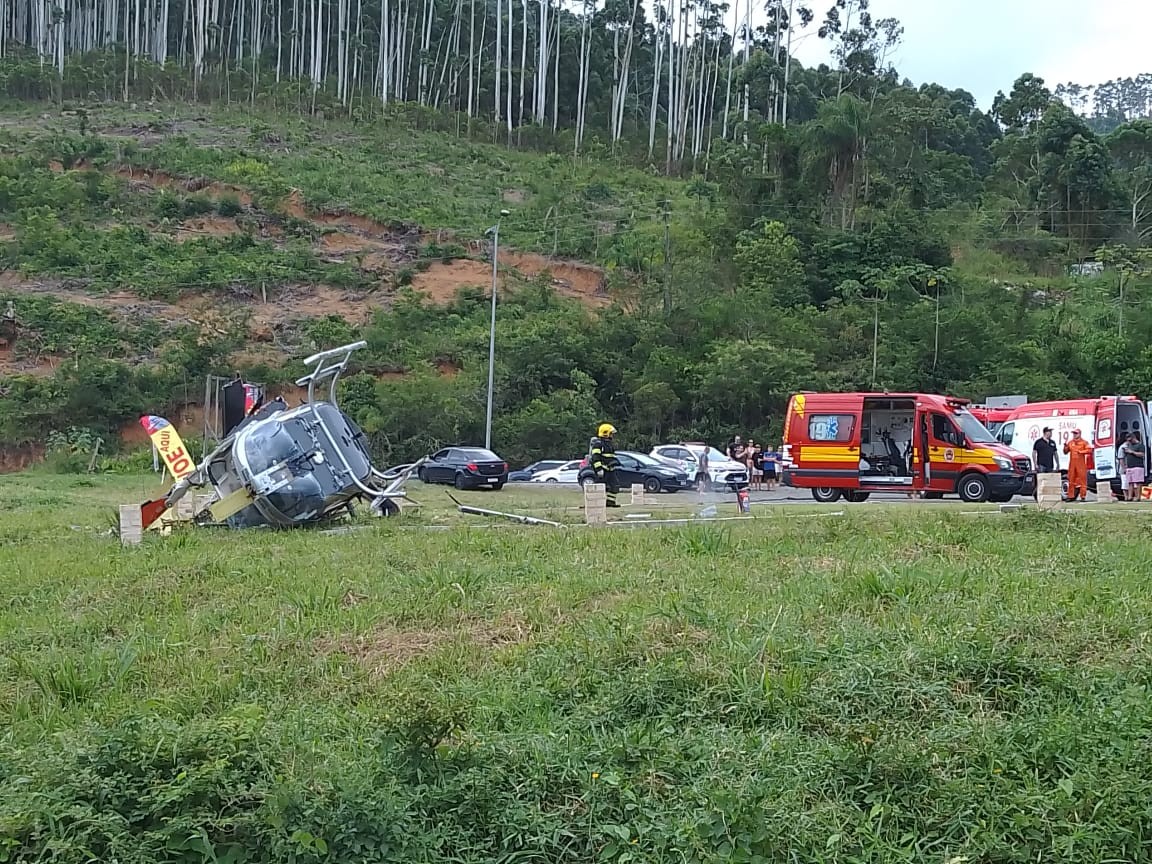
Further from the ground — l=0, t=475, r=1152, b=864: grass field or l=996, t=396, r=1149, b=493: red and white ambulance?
l=996, t=396, r=1149, b=493: red and white ambulance

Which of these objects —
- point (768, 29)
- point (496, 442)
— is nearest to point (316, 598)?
point (496, 442)

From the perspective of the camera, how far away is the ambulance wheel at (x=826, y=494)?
22.1 metres

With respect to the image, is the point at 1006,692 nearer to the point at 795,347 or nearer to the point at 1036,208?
the point at 795,347

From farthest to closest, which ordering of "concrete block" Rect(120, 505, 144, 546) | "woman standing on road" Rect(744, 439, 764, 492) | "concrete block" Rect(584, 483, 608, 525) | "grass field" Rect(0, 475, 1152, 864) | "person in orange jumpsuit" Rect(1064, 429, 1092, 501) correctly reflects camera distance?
"woman standing on road" Rect(744, 439, 764, 492), "person in orange jumpsuit" Rect(1064, 429, 1092, 501), "concrete block" Rect(584, 483, 608, 525), "concrete block" Rect(120, 505, 144, 546), "grass field" Rect(0, 475, 1152, 864)

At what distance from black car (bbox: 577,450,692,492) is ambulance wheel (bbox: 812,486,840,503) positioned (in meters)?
6.78

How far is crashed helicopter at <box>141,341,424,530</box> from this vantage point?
14.1 metres

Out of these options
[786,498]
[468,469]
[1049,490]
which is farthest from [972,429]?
[468,469]

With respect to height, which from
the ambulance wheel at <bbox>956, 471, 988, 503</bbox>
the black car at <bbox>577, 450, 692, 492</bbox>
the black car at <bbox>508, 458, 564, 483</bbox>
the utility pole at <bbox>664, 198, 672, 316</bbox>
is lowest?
the black car at <bbox>508, 458, 564, 483</bbox>

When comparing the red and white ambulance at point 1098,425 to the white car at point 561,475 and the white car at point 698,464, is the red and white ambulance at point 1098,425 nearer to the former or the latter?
the white car at point 698,464

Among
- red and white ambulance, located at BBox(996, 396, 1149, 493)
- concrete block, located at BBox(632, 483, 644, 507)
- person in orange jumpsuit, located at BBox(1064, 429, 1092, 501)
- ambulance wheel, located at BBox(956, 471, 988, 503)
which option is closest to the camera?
concrete block, located at BBox(632, 483, 644, 507)

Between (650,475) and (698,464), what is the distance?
7.10ft

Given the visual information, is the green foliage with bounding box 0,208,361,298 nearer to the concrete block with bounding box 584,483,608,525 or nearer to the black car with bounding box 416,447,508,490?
the black car with bounding box 416,447,508,490

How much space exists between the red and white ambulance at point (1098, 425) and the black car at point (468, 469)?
48.0 feet

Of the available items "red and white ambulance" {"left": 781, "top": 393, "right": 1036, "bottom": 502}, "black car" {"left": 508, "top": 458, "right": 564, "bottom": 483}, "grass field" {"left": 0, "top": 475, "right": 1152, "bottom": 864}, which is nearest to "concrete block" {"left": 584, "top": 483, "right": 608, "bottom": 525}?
"grass field" {"left": 0, "top": 475, "right": 1152, "bottom": 864}
